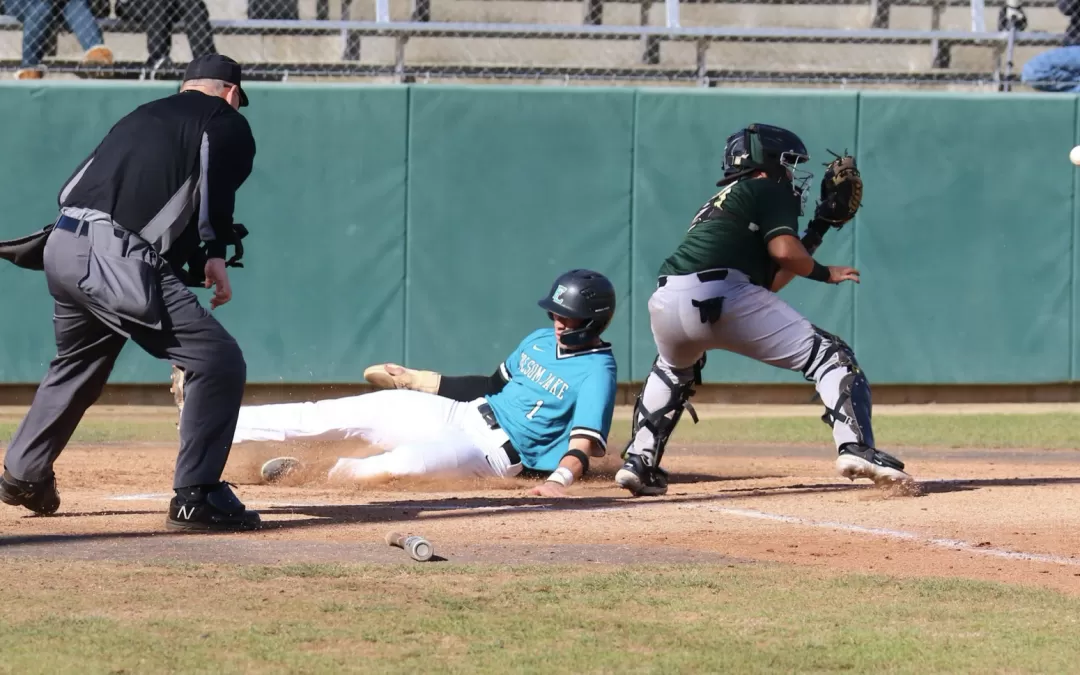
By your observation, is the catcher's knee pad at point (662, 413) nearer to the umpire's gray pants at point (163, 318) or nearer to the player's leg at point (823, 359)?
the player's leg at point (823, 359)

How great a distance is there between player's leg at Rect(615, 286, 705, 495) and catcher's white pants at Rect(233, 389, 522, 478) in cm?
70

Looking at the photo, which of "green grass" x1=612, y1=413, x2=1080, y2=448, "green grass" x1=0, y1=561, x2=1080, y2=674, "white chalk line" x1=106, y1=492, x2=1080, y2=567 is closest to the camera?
"green grass" x1=0, y1=561, x2=1080, y2=674

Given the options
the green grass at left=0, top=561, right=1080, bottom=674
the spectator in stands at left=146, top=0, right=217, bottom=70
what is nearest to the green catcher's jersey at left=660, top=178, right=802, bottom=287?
the green grass at left=0, top=561, right=1080, bottom=674

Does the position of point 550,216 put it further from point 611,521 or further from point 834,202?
point 611,521

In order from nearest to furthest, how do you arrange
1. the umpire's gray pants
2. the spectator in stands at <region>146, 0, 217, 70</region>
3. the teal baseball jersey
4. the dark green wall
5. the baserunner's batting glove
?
the umpire's gray pants, the teal baseball jersey, the baserunner's batting glove, the dark green wall, the spectator in stands at <region>146, 0, 217, 70</region>

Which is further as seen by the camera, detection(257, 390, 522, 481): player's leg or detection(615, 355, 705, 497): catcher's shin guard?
detection(257, 390, 522, 481): player's leg

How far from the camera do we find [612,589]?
4715 mm

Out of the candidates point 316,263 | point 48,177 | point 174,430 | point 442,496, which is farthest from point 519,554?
point 48,177

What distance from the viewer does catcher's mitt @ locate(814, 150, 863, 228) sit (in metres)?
7.33

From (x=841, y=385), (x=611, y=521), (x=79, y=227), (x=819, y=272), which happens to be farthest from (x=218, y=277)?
(x=841, y=385)

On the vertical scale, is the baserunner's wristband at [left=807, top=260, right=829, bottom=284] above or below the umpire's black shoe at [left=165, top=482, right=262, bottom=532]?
above

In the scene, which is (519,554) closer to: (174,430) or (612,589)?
(612,589)

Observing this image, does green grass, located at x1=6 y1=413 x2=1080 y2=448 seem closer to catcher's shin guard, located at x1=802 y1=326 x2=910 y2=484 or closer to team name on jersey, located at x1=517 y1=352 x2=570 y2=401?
team name on jersey, located at x1=517 y1=352 x2=570 y2=401

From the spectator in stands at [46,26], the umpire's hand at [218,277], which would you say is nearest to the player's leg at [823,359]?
the umpire's hand at [218,277]
